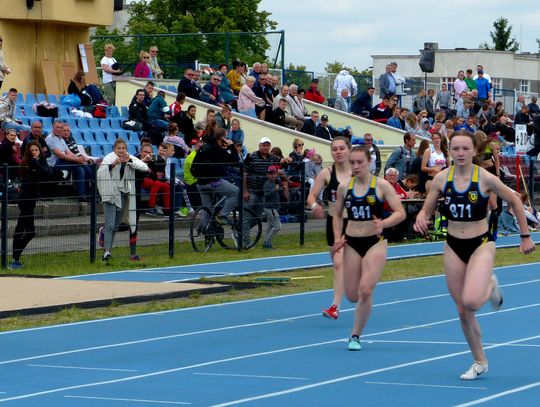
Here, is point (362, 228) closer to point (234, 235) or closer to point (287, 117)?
point (234, 235)

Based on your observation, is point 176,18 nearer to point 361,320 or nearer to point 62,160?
point 62,160

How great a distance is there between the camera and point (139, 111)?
2933 centimetres

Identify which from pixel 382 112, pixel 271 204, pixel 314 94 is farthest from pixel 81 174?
pixel 314 94

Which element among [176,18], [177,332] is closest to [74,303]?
[177,332]

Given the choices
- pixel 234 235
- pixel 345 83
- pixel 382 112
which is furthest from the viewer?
pixel 345 83

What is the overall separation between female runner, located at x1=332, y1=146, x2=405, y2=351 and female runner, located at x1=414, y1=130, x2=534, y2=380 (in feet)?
4.90

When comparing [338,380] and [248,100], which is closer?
[338,380]

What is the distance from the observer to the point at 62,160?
78.8ft

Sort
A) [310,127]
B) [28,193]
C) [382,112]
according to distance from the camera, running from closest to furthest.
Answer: [28,193] → [310,127] → [382,112]

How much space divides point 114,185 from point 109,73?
38.3 ft

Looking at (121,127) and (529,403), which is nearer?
(529,403)

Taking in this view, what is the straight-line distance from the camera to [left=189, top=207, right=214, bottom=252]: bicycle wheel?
23391mm

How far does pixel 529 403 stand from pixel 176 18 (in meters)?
78.3

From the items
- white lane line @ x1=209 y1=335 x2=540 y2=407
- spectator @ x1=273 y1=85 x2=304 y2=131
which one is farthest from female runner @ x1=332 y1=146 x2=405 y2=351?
spectator @ x1=273 y1=85 x2=304 y2=131
